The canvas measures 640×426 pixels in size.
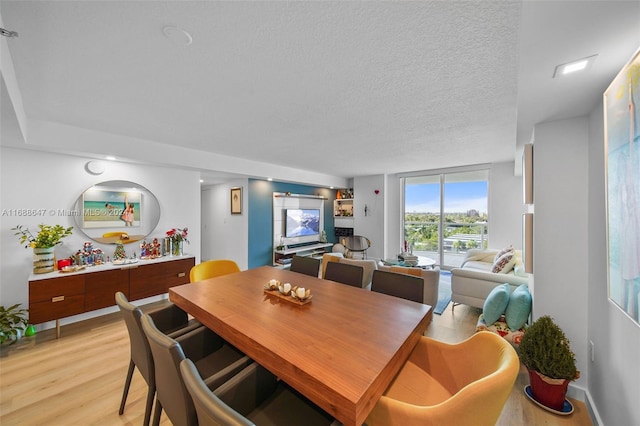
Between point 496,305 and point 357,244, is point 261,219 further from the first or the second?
point 496,305

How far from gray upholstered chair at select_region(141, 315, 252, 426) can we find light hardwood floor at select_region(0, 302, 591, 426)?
59 cm

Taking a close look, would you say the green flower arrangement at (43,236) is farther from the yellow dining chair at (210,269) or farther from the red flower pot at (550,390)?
the red flower pot at (550,390)

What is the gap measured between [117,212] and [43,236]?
83 centimetres

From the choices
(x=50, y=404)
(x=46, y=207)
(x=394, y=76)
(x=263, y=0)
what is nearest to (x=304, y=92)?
(x=394, y=76)

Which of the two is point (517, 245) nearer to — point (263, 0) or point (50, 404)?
point (263, 0)

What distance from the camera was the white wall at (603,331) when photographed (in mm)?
1209

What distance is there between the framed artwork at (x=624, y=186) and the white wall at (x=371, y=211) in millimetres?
5122

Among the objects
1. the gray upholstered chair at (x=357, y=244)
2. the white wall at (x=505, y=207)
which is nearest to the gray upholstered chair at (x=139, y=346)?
the gray upholstered chair at (x=357, y=244)

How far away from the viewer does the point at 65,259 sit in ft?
9.96

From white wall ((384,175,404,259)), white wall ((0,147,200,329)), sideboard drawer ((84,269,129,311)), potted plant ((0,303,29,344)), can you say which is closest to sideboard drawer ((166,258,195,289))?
sideboard drawer ((84,269,129,311))

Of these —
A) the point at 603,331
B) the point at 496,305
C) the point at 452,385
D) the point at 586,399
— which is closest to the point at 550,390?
the point at 586,399

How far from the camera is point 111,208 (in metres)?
3.46

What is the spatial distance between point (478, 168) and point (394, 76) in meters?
4.68

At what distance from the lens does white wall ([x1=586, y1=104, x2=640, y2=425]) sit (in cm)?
121
